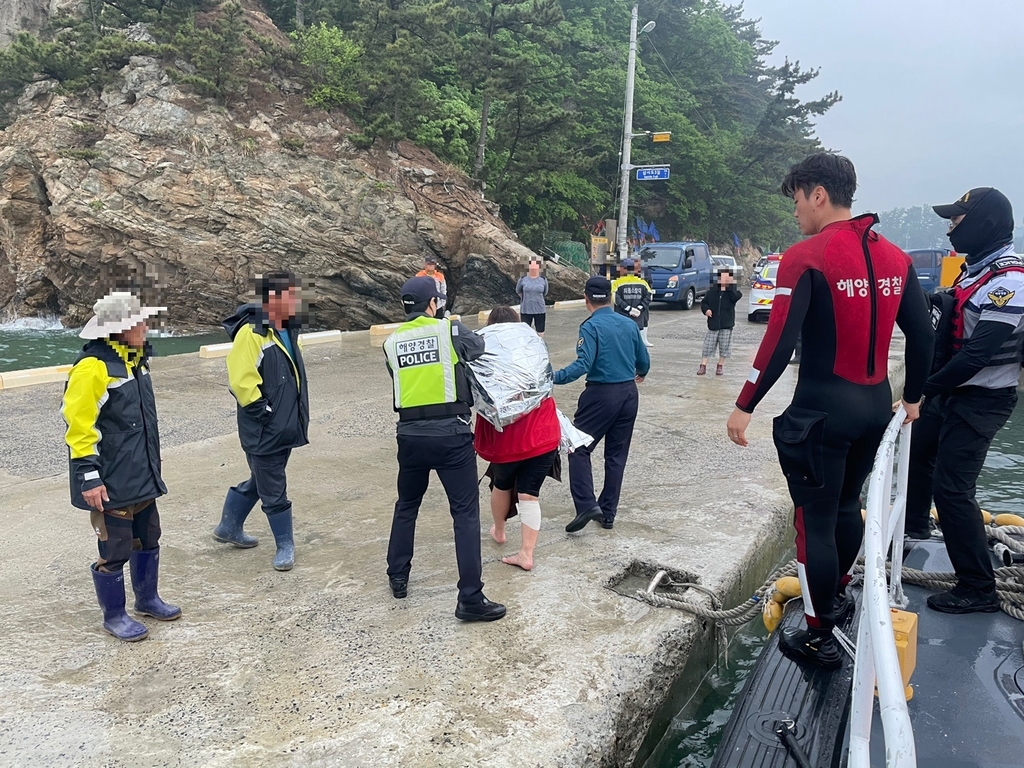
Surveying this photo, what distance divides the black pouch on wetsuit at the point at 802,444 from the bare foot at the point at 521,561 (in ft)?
5.70

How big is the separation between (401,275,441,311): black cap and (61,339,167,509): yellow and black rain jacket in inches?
52.0

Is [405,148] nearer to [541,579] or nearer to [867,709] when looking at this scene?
[541,579]

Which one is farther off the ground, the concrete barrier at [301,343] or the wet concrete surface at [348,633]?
the concrete barrier at [301,343]

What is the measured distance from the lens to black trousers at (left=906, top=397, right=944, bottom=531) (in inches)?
160

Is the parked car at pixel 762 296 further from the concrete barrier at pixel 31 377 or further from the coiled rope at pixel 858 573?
the concrete barrier at pixel 31 377

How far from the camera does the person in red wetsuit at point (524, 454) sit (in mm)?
4082

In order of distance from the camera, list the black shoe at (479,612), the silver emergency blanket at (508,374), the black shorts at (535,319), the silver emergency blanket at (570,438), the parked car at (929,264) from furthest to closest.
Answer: the parked car at (929,264) → the black shorts at (535,319) → the silver emergency blanket at (570,438) → the silver emergency blanket at (508,374) → the black shoe at (479,612)

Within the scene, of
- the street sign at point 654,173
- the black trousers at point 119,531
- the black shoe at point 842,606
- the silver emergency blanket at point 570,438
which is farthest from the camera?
the street sign at point 654,173

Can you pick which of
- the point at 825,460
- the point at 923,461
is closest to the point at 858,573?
the point at 923,461

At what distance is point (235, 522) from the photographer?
4520 millimetres

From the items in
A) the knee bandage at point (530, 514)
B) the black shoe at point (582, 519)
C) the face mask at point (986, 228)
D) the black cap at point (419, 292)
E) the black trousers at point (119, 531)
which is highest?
the face mask at point (986, 228)

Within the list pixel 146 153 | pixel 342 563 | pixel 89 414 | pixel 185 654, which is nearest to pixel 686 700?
pixel 342 563

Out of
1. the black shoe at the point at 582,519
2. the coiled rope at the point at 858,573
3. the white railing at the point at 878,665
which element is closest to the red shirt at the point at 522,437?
the black shoe at the point at 582,519

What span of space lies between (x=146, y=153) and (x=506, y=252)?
425 inches
